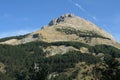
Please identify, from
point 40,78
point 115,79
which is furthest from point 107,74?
point 40,78

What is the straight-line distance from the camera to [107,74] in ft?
335

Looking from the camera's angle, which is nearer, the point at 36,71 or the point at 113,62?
the point at 113,62

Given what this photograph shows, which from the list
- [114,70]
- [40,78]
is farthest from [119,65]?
[40,78]

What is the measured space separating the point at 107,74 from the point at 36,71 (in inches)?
2764

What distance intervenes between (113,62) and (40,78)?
66.1 meters

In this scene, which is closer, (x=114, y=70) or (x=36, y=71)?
(x=114, y=70)

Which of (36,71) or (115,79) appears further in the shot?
(36,71)

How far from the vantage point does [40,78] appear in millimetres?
160000

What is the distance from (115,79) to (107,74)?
2801mm

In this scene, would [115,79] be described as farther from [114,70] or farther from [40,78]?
[40,78]

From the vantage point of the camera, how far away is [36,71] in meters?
168

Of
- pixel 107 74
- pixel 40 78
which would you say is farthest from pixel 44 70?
pixel 107 74

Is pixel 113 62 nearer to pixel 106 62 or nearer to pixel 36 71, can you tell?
pixel 106 62

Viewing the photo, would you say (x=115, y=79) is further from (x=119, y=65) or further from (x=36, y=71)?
(x=36, y=71)
